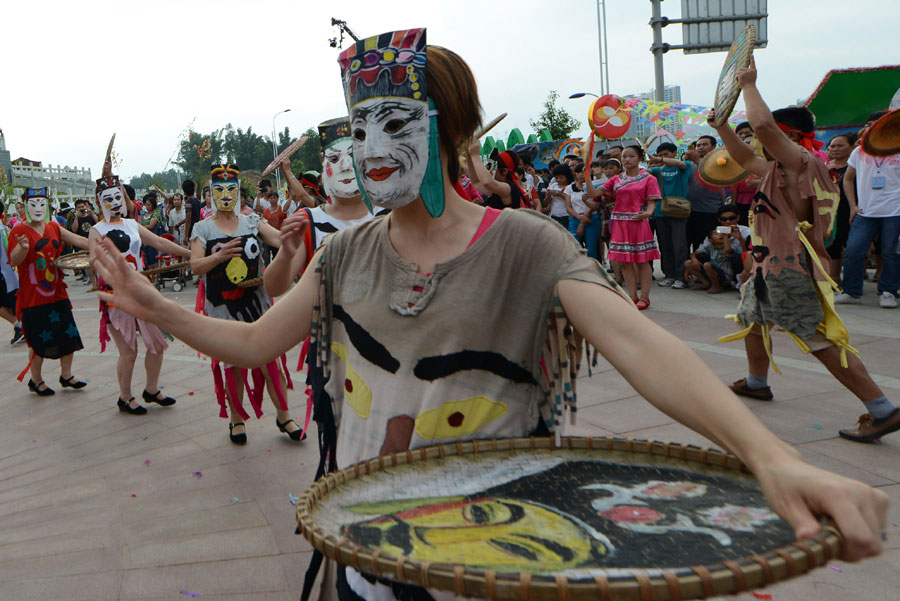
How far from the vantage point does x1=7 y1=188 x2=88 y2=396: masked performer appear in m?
6.94

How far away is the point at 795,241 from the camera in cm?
432

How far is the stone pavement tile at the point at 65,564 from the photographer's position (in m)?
3.34

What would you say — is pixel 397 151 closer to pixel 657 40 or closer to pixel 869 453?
pixel 869 453

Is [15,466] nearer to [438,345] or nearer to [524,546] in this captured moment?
[438,345]

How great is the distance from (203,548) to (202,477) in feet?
3.51

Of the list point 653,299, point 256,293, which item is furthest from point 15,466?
point 653,299

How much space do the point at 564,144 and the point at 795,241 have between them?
609 inches

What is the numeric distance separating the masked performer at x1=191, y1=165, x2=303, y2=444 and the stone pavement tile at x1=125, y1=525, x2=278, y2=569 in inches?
55.9

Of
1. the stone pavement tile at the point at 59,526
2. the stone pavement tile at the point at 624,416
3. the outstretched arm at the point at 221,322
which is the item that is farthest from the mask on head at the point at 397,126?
the stone pavement tile at the point at 624,416

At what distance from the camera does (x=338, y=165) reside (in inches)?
174

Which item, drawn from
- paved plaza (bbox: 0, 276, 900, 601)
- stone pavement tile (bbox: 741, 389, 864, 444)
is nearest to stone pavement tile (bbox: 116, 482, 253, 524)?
paved plaza (bbox: 0, 276, 900, 601)

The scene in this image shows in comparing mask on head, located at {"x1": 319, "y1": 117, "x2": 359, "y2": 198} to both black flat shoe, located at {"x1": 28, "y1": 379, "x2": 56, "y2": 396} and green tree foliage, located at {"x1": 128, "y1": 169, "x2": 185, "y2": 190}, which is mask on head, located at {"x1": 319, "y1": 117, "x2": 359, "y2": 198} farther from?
green tree foliage, located at {"x1": 128, "y1": 169, "x2": 185, "y2": 190}

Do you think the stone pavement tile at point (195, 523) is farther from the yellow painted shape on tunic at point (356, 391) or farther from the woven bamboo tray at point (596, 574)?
the woven bamboo tray at point (596, 574)

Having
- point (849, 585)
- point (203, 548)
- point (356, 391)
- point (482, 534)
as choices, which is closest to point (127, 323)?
point (203, 548)
